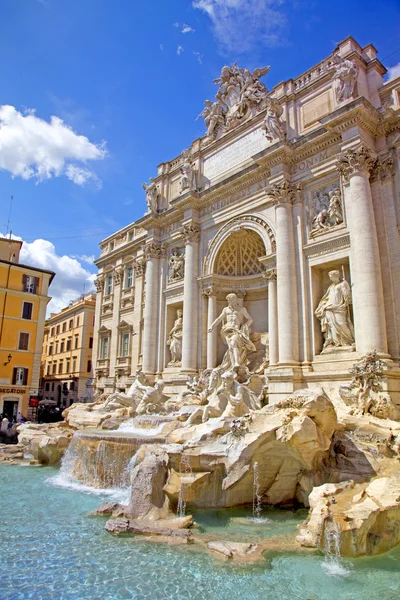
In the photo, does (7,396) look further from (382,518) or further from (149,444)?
(382,518)

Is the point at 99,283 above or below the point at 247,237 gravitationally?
above

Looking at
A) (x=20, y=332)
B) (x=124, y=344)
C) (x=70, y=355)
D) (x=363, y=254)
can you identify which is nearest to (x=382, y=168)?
(x=363, y=254)

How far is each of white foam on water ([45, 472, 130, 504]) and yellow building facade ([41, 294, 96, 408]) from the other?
22.3 metres

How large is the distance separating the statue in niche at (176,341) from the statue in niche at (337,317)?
8061mm

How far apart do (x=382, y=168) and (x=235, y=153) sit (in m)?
7.33

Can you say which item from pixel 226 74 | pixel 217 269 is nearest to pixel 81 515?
pixel 217 269

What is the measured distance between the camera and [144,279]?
24.9 m

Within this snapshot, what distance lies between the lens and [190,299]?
1978 cm

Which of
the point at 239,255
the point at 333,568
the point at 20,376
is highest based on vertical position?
the point at 239,255

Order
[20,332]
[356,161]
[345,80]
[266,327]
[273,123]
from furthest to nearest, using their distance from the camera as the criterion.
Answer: [20,332] < [266,327] < [273,123] < [345,80] < [356,161]

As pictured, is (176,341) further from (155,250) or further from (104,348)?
(104,348)

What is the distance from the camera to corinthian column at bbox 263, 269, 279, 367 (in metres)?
15.8

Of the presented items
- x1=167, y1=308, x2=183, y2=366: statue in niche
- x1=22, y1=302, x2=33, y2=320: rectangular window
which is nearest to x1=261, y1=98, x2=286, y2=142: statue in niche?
x1=167, y1=308, x2=183, y2=366: statue in niche

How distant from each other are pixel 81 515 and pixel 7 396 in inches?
816
